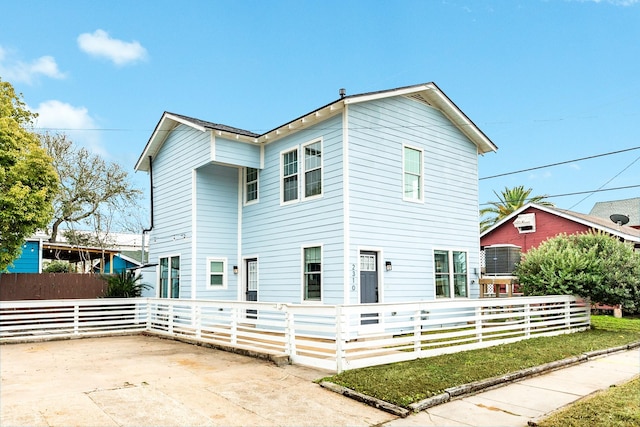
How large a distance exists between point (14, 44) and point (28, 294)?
32.1 feet

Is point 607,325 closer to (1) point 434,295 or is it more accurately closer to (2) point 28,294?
(1) point 434,295

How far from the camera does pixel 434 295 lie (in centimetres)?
1235

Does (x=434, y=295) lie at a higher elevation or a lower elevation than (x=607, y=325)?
higher

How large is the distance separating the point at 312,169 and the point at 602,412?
780 cm

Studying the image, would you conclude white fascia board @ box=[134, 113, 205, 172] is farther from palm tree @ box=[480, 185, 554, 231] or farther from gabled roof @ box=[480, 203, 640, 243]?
palm tree @ box=[480, 185, 554, 231]

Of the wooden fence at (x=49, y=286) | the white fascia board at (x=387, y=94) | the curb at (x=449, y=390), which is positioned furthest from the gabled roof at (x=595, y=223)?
the wooden fence at (x=49, y=286)

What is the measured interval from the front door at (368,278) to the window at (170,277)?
19.7 ft

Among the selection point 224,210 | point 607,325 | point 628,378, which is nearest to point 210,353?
point 224,210

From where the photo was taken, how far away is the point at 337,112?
10969 millimetres

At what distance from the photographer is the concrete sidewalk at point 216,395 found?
203 inches

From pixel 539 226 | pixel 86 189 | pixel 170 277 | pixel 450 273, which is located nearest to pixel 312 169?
pixel 450 273

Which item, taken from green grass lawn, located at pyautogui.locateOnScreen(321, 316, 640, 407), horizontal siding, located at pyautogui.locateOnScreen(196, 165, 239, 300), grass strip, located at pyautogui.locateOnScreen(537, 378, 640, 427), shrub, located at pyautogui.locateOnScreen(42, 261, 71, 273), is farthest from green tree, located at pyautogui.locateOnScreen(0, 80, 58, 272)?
shrub, located at pyautogui.locateOnScreen(42, 261, 71, 273)

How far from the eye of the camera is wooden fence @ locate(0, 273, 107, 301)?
1512cm

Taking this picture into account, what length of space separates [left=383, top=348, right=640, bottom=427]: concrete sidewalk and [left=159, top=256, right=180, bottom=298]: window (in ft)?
32.7
